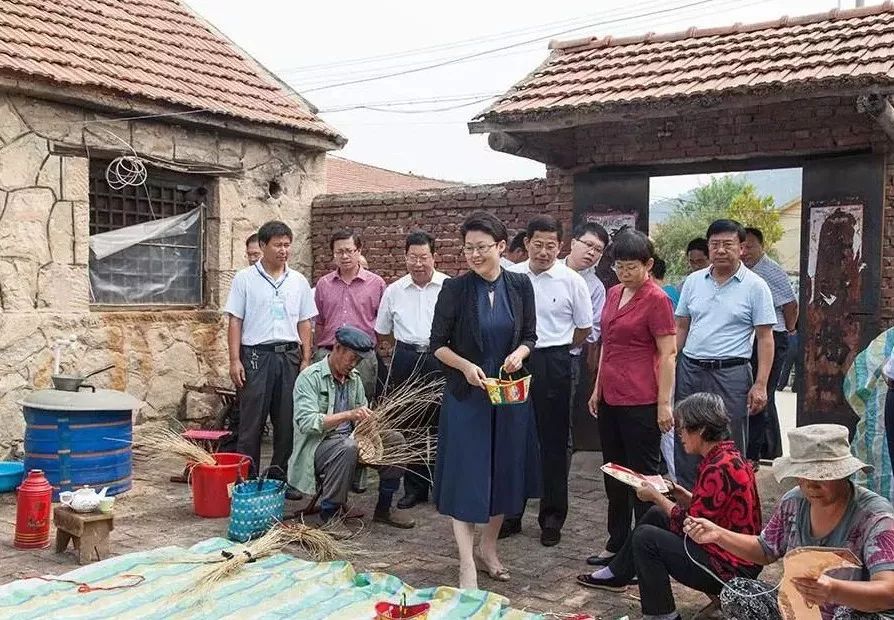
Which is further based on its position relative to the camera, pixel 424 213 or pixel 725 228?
pixel 424 213

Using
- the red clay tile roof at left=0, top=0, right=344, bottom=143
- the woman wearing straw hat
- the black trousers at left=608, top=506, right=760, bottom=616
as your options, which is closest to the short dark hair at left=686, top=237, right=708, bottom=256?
the black trousers at left=608, top=506, right=760, bottom=616

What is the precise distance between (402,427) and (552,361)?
118 centimetres

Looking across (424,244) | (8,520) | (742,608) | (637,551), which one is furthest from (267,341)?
(742,608)

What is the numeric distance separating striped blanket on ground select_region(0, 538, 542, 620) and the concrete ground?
0.88 feet

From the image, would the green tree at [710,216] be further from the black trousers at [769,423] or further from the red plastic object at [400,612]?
the red plastic object at [400,612]

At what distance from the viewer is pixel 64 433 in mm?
5797

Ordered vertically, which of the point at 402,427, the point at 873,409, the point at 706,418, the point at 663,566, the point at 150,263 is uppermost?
the point at 150,263

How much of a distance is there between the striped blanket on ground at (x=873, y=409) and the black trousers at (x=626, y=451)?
1180 mm

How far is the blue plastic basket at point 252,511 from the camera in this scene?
490cm

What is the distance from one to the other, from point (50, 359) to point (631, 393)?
498 cm

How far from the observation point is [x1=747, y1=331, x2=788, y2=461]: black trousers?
21.8 ft

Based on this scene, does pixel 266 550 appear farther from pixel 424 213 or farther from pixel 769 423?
pixel 424 213

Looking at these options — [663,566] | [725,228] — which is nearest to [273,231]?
[725,228]

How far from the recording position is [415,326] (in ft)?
19.5
